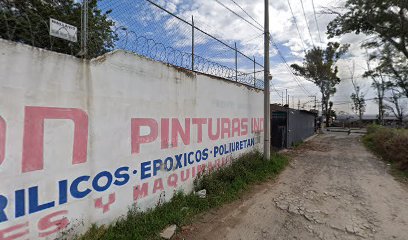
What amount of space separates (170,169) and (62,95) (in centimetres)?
247

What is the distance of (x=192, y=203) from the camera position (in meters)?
4.95

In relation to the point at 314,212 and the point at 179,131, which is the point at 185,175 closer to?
the point at 179,131

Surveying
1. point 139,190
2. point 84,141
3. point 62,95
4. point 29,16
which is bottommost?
point 139,190

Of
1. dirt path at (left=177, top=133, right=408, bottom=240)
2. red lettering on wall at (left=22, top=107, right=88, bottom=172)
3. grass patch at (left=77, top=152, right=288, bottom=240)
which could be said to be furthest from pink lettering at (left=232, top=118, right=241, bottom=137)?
red lettering on wall at (left=22, top=107, right=88, bottom=172)

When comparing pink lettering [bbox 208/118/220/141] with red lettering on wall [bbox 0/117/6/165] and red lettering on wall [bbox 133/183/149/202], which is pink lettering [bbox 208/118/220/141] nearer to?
red lettering on wall [bbox 133/183/149/202]

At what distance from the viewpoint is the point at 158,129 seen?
14.8 ft

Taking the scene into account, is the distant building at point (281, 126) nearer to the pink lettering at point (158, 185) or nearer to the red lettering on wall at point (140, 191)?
the pink lettering at point (158, 185)

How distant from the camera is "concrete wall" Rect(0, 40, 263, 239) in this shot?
2.64m

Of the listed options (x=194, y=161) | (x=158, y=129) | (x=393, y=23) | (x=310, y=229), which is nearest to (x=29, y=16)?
(x=158, y=129)

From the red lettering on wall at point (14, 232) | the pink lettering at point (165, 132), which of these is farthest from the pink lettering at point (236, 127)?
the red lettering on wall at point (14, 232)

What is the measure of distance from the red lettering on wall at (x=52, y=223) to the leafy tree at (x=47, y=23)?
2106mm

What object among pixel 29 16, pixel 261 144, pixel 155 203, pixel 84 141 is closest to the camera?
pixel 29 16

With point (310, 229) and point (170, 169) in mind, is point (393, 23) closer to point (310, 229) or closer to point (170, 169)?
point (310, 229)

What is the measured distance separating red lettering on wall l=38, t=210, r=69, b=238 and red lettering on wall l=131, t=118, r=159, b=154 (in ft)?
4.38
